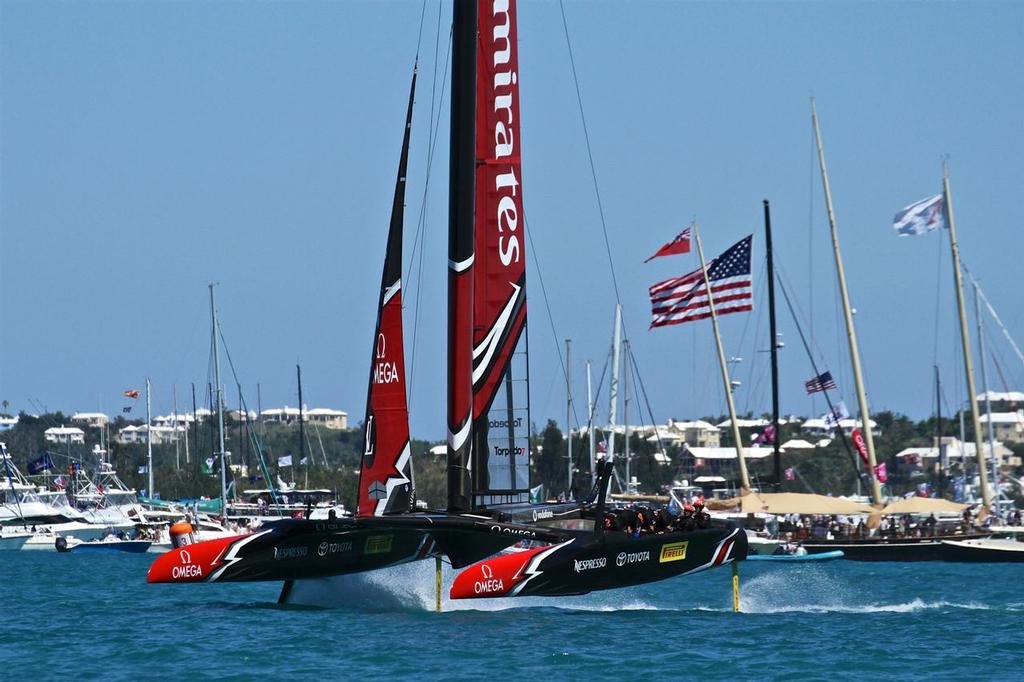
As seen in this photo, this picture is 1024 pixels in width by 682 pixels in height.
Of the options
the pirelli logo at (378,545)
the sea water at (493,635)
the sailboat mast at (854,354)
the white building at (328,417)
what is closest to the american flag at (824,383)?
the sailboat mast at (854,354)

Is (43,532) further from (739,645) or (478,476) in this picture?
(739,645)

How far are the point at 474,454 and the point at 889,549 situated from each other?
21009mm

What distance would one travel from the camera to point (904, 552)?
1517 inches

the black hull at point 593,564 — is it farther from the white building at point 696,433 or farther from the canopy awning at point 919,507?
the white building at point 696,433

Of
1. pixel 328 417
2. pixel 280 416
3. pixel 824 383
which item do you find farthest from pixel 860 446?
pixel 328 417

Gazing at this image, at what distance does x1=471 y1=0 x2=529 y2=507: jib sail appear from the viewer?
20.4 m

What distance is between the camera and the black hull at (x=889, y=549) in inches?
1501

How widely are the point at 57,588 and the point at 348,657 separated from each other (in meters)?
13.7

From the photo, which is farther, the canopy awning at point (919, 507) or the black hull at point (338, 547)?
the canopy awning at point (919, 507)

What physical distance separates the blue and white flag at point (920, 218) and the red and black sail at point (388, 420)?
21.4m

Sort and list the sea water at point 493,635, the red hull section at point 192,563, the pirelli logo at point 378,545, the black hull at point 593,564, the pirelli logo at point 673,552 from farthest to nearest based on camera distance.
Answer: the red hull section at point 192,563, the pirelli logo at point 378,545, the pirelli logo at point 673,552, the black hull at point 593,564, the sea water at point 493,635

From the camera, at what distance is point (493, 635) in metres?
17.7

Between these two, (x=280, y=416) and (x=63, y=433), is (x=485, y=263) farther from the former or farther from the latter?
(x=280, y=416)

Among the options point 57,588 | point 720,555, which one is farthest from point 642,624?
point 57,588
